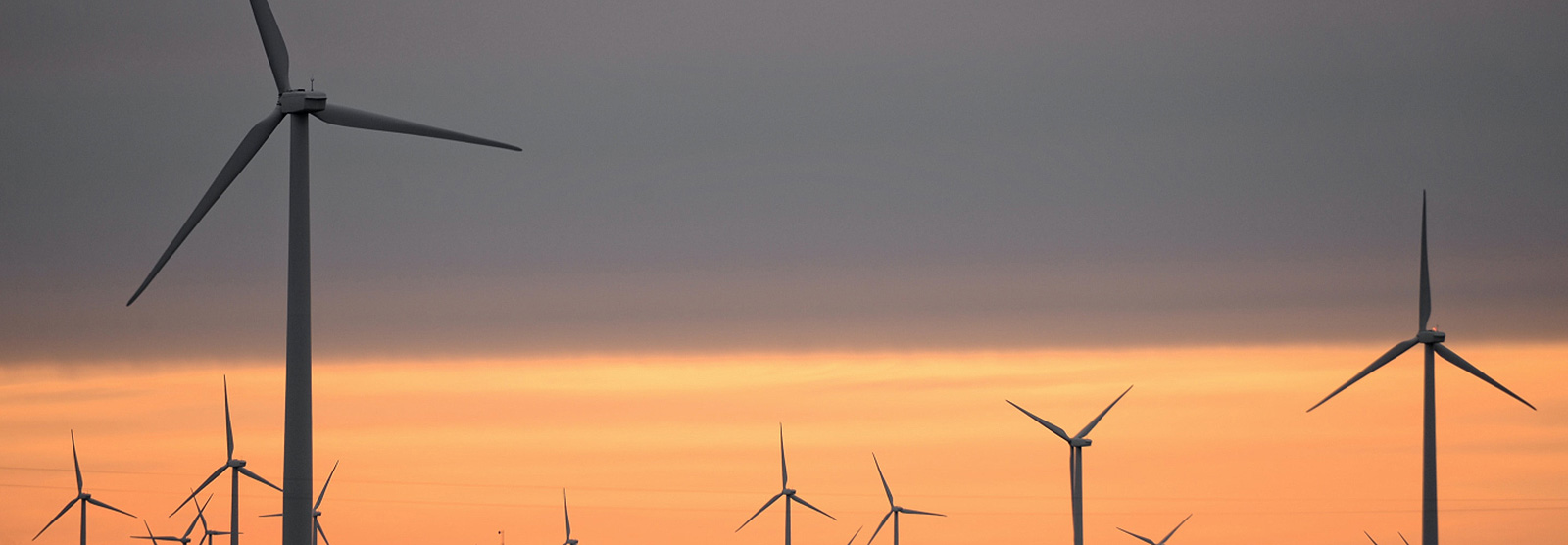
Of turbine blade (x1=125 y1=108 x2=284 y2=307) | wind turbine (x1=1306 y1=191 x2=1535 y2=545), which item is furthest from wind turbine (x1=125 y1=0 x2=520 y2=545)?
wind turbine (x1=1306 y1=191 x2=1535 y2=545)

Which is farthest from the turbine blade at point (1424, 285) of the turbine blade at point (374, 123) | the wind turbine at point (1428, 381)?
the turbine blade at point (374, 123)

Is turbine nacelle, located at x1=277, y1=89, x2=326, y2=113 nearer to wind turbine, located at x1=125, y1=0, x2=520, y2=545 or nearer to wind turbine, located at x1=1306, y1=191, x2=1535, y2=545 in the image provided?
wind turbine, located at x1=125, y1=0, x2=520, y2=545

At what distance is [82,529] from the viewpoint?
17712 cm

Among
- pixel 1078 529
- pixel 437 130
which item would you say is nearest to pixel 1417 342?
pixel 1078 529

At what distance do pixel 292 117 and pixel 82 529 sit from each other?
398 ft

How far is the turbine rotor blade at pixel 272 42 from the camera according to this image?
7512 centimetres

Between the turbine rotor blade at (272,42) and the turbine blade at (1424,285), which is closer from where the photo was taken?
the turbine rotor blade at (272,42)

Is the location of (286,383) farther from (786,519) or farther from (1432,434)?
(786,519)

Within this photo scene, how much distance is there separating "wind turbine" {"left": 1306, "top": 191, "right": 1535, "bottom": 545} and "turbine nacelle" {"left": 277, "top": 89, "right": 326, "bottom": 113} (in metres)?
57.4

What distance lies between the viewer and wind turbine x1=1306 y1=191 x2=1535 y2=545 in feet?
320

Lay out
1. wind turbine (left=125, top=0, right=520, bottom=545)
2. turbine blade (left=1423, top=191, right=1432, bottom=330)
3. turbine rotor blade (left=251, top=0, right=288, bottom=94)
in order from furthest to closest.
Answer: turbine blade (left=1423, top=191, right=1432, bottom=330) → turbine rotor blade (left=251, top=0, right=288, bottom=94) → wind turbine (left=125, top=0, right=520, bottom=545)

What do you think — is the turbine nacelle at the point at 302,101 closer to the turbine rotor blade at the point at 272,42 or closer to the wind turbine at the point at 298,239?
the wind turbine at the point at 298,239

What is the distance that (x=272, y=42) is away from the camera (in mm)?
75938

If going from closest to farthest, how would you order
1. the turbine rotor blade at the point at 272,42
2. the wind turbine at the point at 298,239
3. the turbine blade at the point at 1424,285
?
the wind turbine at the point at 298,239 → the turbine rotor blade at the point at 272,42 → the turbine blade at the point at 1424,285
